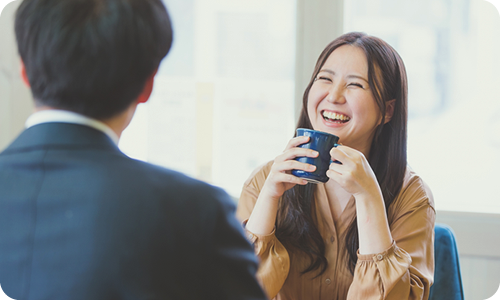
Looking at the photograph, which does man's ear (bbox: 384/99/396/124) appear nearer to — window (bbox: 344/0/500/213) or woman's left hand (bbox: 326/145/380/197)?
woman's left hand (bbox: 326/145/380/197)

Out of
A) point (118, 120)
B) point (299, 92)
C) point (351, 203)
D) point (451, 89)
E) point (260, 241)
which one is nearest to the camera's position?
point (118, 120)

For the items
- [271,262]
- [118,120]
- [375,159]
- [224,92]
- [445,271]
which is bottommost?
[445,271]

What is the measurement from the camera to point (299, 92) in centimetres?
212

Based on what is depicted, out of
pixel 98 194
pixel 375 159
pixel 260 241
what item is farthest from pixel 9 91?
pixel 98 194

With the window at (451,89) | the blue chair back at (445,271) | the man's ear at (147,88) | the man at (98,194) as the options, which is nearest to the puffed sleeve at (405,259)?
the blue chair back at (445,271)

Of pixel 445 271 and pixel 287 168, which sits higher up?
pixel 287 168

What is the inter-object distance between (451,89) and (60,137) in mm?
1878

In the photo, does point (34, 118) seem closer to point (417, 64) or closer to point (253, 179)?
point (253, 179)

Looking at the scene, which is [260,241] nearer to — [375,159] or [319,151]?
[319,151]

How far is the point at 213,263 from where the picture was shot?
19.1 inches

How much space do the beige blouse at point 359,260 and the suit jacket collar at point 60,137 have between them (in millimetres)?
695

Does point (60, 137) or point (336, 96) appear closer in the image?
point (60, 137)

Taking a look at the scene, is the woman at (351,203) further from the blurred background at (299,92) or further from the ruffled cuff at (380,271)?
the blurred background at (299,92)

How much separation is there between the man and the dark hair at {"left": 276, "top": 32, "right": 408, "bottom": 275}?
74 centimetres
